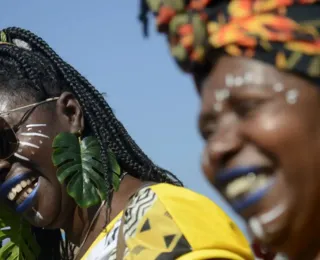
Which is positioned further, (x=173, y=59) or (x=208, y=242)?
(x=208, y=242)

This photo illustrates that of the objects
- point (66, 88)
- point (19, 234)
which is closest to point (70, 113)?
point (66, 88)

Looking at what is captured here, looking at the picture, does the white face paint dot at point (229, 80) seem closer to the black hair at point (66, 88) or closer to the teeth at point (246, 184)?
the teeth at point (246, 184)

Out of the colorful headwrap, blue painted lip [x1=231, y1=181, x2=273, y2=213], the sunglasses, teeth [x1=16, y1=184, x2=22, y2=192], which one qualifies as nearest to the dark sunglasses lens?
the sunglasses

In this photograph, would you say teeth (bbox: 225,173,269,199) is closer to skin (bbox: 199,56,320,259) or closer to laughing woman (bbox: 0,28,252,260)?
skin (bbox: 199,56,320,259)

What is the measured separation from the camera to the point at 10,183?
3.04 meters

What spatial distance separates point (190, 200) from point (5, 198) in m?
0.87

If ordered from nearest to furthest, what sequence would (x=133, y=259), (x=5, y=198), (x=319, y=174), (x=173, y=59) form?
(x=319, y=174) → (x=173, y=59) → (x=133, y=259) → (x=5, y=198)

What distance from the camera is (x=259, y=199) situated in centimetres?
143

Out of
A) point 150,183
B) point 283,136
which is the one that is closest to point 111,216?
point 150,183

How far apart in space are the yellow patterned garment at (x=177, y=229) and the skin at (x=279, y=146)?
93cm

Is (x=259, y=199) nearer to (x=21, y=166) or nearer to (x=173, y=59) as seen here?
(x=173, y=59)

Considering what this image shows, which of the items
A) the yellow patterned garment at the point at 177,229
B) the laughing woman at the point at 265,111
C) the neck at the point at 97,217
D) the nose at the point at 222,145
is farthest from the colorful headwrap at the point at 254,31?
the neck at the point at 97,217

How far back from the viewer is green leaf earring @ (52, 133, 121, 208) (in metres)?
2.94

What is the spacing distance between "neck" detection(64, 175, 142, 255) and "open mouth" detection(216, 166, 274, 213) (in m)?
1.39
